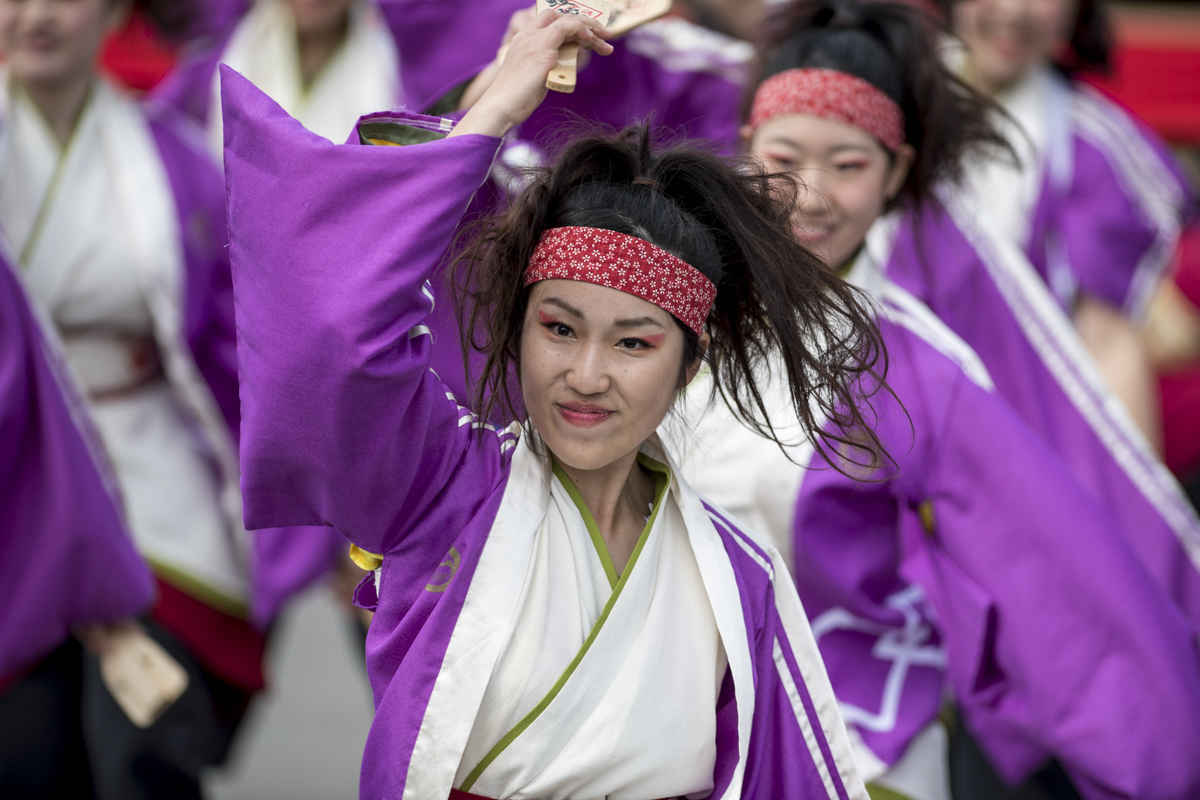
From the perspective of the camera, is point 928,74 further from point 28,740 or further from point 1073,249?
point 28,740

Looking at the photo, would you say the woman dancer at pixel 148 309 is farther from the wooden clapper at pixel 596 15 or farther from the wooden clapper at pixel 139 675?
the wooden clapper at pixel 596 15

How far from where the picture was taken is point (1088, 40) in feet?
12.0

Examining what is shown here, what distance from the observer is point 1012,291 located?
2688 mm

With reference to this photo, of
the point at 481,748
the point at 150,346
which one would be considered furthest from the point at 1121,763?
the point at 150,346

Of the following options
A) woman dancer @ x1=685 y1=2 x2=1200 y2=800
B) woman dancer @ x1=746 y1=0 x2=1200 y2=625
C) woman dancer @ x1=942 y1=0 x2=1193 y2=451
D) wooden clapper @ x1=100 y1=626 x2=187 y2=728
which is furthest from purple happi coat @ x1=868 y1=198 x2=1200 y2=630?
wooden clapper @ x1=100 y1=626 x2=187 y2=728

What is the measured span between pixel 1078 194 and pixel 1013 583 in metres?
1.56

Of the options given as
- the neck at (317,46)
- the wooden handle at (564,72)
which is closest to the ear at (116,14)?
the neck at (317,46)

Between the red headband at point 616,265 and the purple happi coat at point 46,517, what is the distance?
1209 mm

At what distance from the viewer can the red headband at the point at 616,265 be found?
159 centimetres

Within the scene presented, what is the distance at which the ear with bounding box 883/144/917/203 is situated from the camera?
2.37m

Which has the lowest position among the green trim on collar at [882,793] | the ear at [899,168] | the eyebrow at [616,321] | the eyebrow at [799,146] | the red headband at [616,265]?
the green trim on collar at [882,793]

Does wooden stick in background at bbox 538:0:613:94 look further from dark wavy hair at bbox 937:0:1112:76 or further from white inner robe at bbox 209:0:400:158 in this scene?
dark wavy hair at bbox 937:0:1112:76

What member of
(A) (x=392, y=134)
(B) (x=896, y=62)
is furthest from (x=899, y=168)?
(A) (x=392, y=134)

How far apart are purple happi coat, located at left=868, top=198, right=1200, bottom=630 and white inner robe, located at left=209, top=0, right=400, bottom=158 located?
1.55 metres
